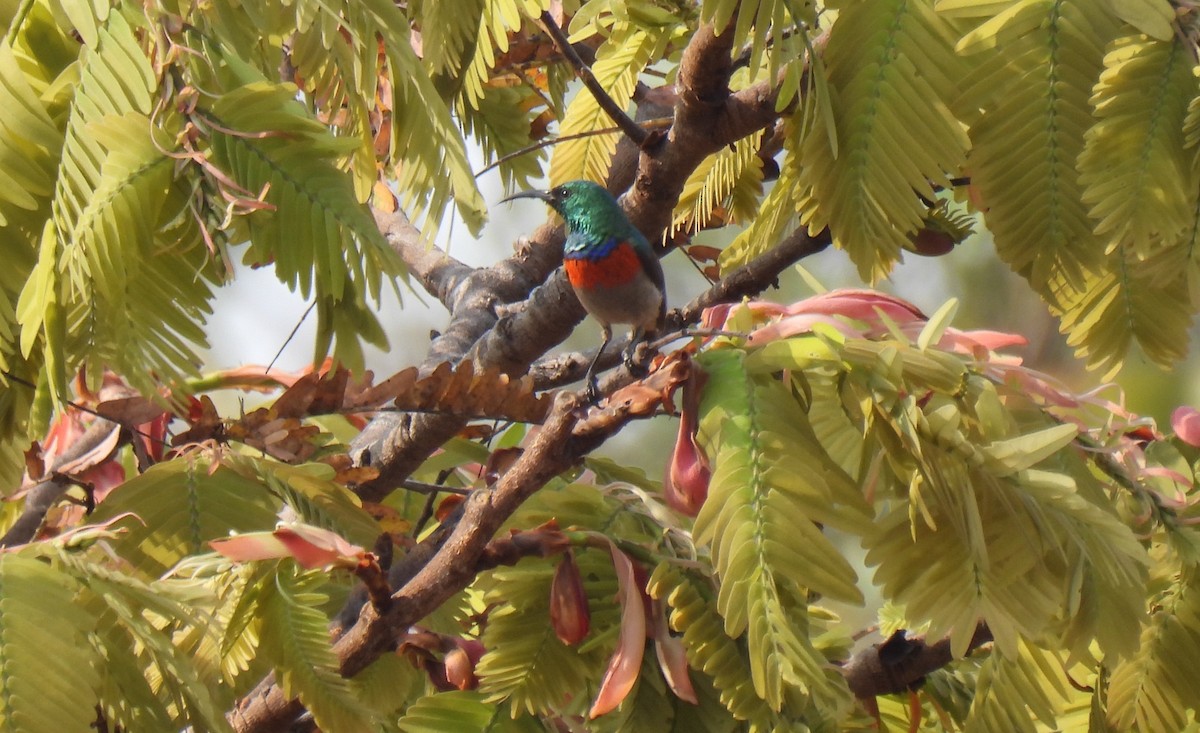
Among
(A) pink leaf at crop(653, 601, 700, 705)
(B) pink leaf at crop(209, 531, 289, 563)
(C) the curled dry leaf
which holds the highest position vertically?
(C) the curled dry leaf

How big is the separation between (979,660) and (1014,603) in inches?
40.1

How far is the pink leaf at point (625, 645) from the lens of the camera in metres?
1.31

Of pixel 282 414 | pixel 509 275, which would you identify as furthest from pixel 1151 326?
pixel 509 275

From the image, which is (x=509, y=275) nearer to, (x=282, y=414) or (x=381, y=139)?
(x=381, y=139)

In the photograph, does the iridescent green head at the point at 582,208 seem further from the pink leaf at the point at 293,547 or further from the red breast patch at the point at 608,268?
the pink leaf at the point at 293,547

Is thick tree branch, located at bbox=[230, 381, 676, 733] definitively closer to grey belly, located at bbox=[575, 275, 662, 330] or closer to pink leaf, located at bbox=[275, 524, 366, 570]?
pink leaf, located at bbox=[275, 524, 366, 570]

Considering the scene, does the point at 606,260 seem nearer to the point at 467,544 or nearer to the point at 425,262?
the point at 425,262

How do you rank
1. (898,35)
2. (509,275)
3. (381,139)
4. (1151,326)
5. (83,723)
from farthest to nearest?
(509,275)
(381,139)
(1151,326)
(898,35)
(83,723)

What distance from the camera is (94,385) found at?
1173 mm

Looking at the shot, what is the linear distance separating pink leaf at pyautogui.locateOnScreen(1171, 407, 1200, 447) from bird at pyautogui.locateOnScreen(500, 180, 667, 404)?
1.72 metres

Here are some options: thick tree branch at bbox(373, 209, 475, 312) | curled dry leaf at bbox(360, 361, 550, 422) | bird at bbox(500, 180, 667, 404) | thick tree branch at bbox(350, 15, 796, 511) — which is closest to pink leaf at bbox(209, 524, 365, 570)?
curled dry leaf at bbox(360, 361, 550, 422)

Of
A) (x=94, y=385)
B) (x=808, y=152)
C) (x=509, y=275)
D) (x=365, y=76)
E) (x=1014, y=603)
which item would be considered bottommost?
(x=1014, y=603)

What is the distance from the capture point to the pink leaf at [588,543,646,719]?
131cm

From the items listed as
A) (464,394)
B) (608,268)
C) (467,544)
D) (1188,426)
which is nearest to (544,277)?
(608,268)
